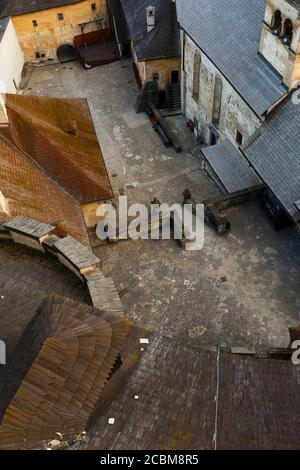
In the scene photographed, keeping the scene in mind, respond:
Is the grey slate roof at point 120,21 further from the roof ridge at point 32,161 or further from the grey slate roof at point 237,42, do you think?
the roof ridge at point 32,161

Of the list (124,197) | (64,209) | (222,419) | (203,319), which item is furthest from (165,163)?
(222,419)

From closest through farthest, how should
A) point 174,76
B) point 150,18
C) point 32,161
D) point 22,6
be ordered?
1. point 32,161
2. point 150,18
3. point 174,76
4. point 22,6

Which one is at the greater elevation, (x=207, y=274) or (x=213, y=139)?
(x=213, y=139)

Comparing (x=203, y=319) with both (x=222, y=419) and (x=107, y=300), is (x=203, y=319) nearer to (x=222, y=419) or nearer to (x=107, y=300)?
(x=107, y=300)

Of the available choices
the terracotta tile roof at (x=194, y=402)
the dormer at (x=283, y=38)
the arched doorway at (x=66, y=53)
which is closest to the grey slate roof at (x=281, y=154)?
the dormer at (x=283, y=38)

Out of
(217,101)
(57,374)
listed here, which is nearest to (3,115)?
(217,101)

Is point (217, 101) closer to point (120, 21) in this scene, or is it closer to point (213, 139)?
point (213, 139)

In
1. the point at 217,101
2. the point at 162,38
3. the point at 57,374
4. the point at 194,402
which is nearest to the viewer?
the point at 57,374

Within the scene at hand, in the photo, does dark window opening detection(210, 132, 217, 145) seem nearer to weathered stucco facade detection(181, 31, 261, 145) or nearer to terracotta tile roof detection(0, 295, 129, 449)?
weathered stucco facade detection(181, 31, 261, 145)

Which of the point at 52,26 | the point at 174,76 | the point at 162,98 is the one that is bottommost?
the point at 162,98

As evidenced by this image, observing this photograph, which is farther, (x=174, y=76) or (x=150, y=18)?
(x=174, y=76)
